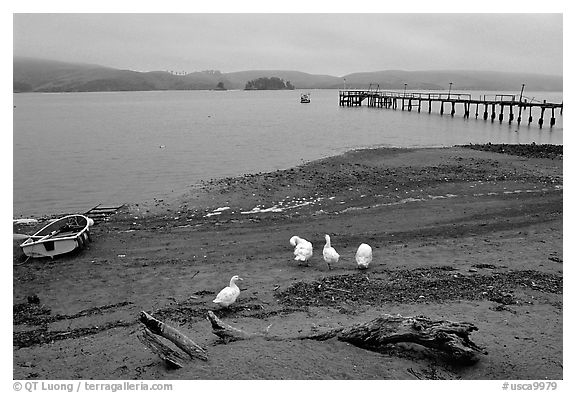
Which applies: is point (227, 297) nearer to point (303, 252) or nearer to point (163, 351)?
point (163, 351)

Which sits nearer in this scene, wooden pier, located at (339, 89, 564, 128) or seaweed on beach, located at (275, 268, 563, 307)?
seaweed on beach, located at (275, 268, 563, 307)

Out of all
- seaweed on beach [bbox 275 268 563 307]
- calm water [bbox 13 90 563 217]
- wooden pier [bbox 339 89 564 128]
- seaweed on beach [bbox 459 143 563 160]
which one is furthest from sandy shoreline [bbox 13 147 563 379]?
wooden pier [bbox 339 89 564 128]

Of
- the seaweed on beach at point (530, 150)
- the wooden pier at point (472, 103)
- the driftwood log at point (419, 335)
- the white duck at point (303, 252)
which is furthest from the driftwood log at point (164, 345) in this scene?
the wooden pier at point (472, 103)

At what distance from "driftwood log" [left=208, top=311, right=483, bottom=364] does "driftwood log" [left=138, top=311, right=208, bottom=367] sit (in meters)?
1.77

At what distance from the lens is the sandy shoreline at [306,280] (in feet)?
21.6

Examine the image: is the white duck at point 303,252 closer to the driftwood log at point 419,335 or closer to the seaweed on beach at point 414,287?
the seaweed on beach at point 414,287

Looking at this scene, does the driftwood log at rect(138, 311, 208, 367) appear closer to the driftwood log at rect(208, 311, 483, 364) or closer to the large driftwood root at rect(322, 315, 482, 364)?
the driftwood log at rect(208, 311, 483, 364)

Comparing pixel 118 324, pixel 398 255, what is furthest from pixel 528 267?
pixel 118 324

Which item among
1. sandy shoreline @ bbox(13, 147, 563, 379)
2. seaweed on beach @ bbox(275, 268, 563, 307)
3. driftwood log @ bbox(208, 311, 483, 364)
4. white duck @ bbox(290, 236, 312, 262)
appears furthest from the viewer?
white duck @ bbox(290, 236, 312, 262)

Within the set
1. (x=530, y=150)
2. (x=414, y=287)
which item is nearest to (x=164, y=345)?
(x=414, y=287)

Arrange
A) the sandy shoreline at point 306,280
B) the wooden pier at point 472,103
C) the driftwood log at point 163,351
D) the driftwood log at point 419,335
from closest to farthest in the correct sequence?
the driftwood log at point 163,351 → the driftwood log at point 419,335 → the sandy shoreline at point 306,280 → the wooden pier at point 472,103

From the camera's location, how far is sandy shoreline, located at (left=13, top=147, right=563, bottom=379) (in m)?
6.59

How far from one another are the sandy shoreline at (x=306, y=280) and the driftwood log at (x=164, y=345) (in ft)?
0.61

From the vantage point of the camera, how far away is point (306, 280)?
33.5ft
